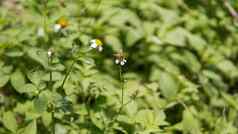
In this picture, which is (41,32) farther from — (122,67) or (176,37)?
(176,37)

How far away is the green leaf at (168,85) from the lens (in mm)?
2887

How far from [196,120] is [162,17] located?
806 millimetres

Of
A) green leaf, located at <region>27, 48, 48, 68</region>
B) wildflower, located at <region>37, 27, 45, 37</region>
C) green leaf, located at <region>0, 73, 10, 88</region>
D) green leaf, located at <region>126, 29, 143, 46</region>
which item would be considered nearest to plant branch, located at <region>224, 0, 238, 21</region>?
green leaf, located at <region>126, 29, 143, 46</region>

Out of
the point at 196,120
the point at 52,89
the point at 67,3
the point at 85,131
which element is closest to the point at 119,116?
the point at 85,131

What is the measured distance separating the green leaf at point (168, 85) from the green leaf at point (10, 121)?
2.91 ft

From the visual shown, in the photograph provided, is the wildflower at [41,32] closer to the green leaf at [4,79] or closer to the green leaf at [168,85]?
the green leaf at [4,79]

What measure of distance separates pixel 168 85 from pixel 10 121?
0.96m

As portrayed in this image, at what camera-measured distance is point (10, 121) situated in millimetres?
2396

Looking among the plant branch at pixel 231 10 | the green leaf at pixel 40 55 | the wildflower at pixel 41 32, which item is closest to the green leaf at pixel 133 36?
the wildflower at pixel 41 32

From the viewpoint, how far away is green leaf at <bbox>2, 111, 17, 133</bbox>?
2363 mm

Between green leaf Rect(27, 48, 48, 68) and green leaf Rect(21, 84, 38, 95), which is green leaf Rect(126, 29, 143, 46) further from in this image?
green leaf Rect(21, 84, 38, 95)

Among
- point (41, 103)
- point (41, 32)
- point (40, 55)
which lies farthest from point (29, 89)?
point (41, 32)

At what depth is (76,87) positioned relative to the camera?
2.51 m

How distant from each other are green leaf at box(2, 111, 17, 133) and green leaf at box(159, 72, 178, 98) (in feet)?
2.91
